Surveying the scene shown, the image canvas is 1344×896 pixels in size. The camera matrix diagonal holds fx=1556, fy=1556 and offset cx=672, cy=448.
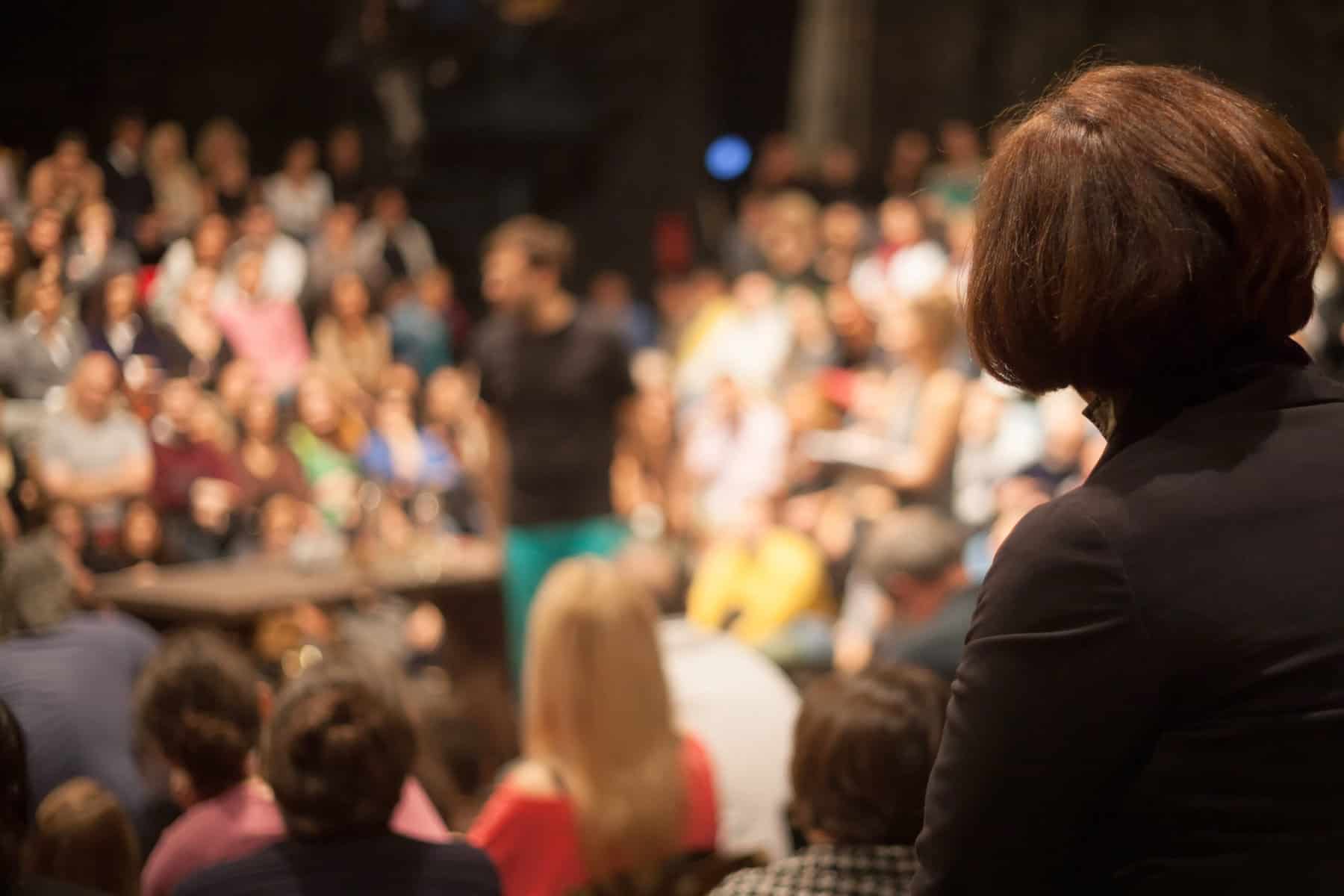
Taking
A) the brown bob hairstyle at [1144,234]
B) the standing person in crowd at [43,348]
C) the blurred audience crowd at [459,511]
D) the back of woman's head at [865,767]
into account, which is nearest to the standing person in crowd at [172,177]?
the blurred audience crowd at [459,511]

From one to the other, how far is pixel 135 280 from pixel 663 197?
14.9ft

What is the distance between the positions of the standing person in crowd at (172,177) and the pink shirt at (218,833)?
6.16 meters

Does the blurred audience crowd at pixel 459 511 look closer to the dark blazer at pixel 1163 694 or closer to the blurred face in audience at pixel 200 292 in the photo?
the blurred face in audience at pixel 200 292

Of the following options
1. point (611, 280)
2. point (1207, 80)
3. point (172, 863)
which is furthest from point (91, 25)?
point (1207, 80)

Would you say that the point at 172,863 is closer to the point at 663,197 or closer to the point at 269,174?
the point at 269,174

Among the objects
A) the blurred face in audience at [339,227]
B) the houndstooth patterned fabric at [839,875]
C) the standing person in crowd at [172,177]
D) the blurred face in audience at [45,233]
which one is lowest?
the houndstooth patterned fabric at [839,875]

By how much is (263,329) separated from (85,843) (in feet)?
18.8

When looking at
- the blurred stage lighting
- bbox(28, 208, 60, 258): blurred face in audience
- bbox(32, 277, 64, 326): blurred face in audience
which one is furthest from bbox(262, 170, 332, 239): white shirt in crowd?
the blurred stage lighting

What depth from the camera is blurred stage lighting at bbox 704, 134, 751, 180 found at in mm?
10703

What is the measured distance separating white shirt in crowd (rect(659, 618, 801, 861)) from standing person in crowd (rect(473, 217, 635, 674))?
156cm

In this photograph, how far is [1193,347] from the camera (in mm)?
998

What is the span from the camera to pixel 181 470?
632 cm

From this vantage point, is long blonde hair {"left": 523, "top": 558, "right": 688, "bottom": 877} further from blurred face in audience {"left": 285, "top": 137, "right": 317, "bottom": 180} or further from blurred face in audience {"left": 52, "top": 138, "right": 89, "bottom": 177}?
blurred face in audience {"left": 285, "top": 137, "right": 317, "bottom": 180}

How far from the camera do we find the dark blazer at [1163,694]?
0.92 meters
